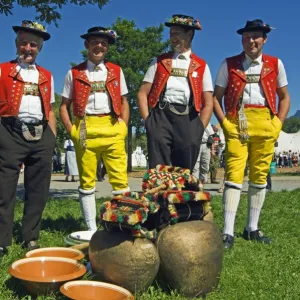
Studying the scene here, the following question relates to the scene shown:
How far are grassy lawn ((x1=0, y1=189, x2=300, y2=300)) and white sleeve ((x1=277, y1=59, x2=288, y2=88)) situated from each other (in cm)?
176

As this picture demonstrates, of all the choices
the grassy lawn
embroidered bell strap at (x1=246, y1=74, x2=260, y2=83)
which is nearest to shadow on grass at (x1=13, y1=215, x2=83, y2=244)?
the grassy lawn

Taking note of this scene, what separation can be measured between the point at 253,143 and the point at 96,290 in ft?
8.48

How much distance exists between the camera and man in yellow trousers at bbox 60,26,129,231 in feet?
15.7

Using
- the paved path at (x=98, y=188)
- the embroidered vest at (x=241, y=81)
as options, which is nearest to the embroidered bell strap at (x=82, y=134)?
the embroidered vest at (x=241, y=81)

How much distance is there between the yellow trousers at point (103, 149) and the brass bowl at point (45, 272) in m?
1.40

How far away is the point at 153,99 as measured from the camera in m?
4.74

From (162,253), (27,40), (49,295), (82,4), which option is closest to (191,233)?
(162,253)

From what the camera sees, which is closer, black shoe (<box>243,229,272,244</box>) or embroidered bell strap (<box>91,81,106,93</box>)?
embroidered bell strap (<box>91,81,106,93</box>)

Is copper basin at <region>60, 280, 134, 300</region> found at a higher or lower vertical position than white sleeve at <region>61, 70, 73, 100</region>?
lower

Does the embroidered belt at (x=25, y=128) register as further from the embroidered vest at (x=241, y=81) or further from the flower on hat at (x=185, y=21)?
the embroidered vest at (x=241, y=81)

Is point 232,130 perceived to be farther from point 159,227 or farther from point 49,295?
point 49,295

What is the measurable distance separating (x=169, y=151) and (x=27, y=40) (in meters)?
1.73

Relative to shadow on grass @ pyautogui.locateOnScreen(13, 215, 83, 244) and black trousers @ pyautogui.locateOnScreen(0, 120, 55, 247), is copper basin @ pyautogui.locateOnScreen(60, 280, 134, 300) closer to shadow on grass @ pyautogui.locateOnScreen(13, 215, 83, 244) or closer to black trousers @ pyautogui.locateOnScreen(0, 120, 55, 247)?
black trousers @ pyautogui.locateOnScreen(0, 120, 55, 247)

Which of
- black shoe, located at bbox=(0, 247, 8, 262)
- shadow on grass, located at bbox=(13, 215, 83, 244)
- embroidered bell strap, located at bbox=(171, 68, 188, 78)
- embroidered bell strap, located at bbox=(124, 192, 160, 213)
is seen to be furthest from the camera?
shadow on grass, located at bbox=(13, 215, 83, 244)
